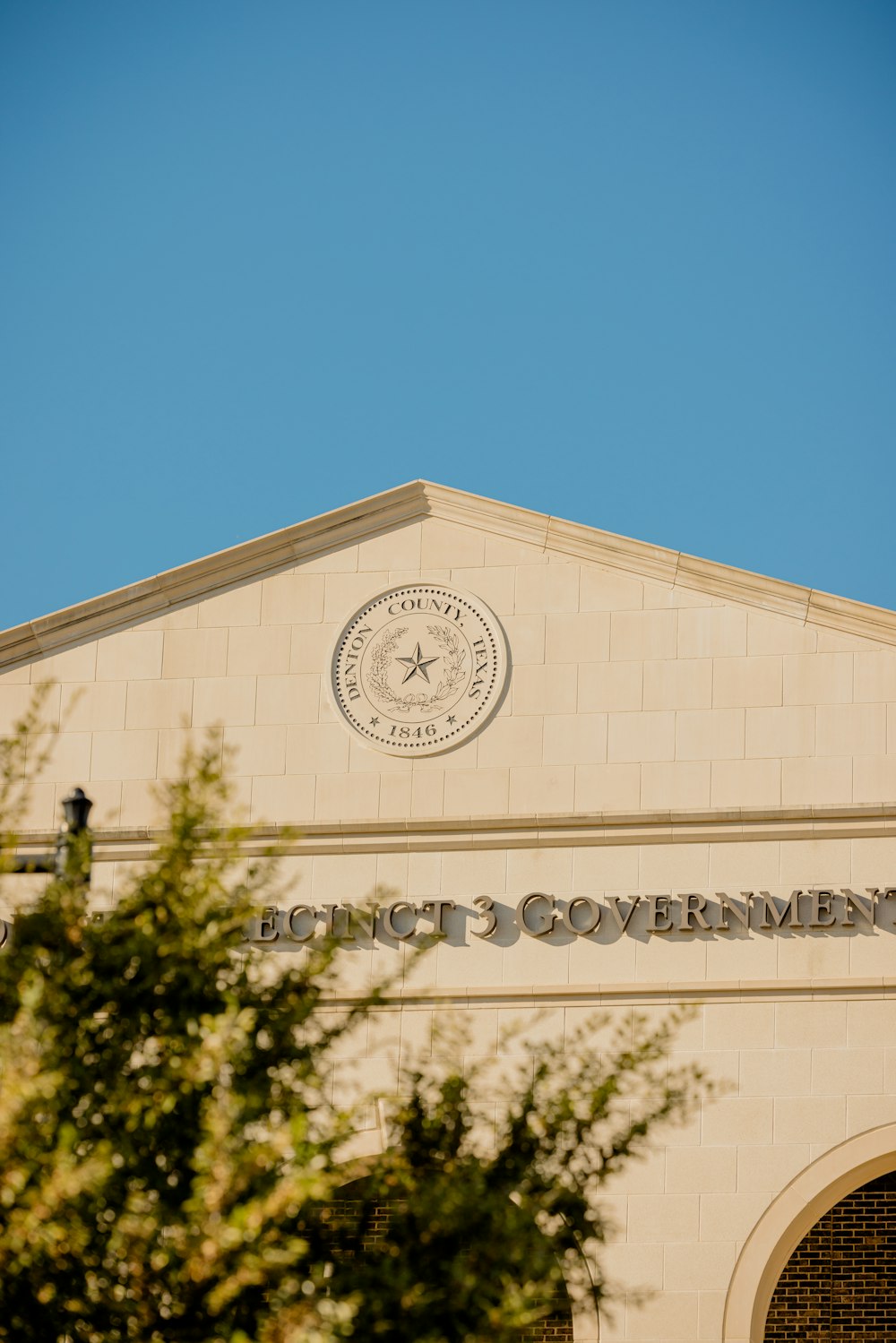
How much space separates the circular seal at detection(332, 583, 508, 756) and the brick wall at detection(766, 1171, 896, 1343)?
5798 millimetres

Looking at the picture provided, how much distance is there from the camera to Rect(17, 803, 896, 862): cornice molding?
59.2ft

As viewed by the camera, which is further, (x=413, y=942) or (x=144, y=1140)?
(x=413, y=942)

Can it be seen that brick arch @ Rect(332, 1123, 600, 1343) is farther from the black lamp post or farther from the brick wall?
the black lamp post

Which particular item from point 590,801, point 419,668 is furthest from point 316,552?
point 590,801

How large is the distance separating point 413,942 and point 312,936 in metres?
0.99

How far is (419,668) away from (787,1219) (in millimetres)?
6375

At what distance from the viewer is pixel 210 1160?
8.53m

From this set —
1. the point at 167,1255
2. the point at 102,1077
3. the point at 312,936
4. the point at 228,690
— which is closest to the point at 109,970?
the point at 102,1077

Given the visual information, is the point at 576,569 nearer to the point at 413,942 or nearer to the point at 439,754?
the point at 439,754

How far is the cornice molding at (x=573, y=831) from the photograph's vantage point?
711 inches

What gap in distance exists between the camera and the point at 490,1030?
18.1 meters

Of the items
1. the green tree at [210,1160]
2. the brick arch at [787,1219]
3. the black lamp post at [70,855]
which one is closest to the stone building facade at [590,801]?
the brick arch at [787,1219]

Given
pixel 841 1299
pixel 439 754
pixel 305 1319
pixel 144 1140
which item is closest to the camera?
pixel 305 1319

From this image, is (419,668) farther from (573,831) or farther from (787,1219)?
(787,1219)
